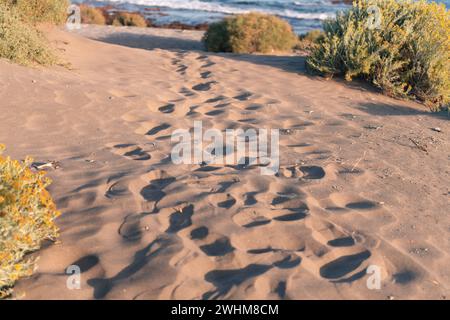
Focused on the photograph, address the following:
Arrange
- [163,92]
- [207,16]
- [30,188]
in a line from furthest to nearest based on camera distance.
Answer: [207,16], [163,92], [30,188]

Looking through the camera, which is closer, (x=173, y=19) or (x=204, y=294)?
(x=204, y=294)

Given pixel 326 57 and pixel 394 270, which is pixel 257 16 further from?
pixel 394 270

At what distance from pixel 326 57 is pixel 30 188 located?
6.41 m

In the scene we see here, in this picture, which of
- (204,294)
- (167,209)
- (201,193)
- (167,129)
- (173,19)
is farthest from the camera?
(173,19)

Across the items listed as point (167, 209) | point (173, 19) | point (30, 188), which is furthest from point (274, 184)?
point (173, 19)

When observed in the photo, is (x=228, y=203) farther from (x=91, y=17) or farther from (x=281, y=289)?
(x=91, y=17)

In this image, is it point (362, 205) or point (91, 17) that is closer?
point (362, 205)

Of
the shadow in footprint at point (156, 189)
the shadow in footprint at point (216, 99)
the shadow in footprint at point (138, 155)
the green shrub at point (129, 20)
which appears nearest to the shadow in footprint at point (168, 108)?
the shadow in footprint at point (216, 99)

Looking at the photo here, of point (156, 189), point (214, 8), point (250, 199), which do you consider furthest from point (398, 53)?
point (214, 8)

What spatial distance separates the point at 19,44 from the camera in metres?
7.66

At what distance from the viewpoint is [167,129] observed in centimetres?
572

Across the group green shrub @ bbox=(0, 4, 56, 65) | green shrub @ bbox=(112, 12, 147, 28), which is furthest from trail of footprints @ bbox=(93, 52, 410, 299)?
green shrub @ bbox=(112, 12, 147, 28)

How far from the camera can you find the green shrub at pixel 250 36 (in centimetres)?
1291

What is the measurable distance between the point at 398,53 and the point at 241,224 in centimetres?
581
